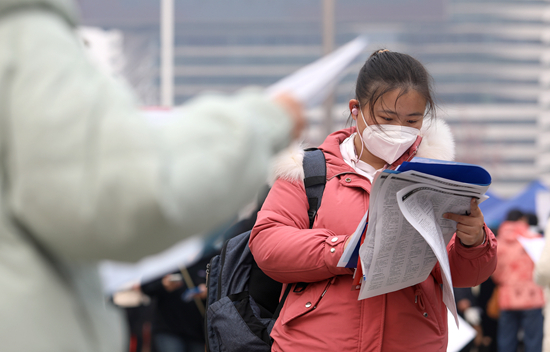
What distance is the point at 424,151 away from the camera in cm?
227

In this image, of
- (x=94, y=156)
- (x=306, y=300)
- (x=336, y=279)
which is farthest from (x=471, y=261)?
(x=94, y=156)

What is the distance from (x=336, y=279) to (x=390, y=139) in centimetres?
54

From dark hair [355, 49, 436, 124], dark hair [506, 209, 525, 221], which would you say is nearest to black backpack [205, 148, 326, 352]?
dark hair [355, 49, 436, 124]

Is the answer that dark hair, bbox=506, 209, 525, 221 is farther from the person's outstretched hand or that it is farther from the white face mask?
the person's outstretched hand

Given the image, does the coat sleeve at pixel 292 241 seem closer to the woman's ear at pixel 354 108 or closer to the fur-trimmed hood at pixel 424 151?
the fur-trimmed hood at pixel 424 151

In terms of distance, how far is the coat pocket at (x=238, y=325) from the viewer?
2328 mm

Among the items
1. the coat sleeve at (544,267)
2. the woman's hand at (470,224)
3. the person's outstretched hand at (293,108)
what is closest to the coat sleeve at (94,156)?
the person's outstretched hand at (293,108)

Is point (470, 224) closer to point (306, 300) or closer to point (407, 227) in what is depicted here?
point (407, 227)

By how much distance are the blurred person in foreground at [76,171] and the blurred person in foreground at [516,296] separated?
21.5 ft

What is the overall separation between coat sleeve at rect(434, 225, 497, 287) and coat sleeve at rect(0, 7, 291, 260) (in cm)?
136

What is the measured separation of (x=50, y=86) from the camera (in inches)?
32.2

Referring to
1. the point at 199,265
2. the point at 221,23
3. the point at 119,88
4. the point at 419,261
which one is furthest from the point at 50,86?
the point at 221,23

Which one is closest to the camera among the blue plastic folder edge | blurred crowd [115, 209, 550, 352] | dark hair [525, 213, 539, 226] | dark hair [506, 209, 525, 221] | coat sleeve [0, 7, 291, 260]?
coat sleeve [0, 7, 291, 260]

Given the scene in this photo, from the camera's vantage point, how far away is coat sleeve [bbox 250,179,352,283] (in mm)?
1937
